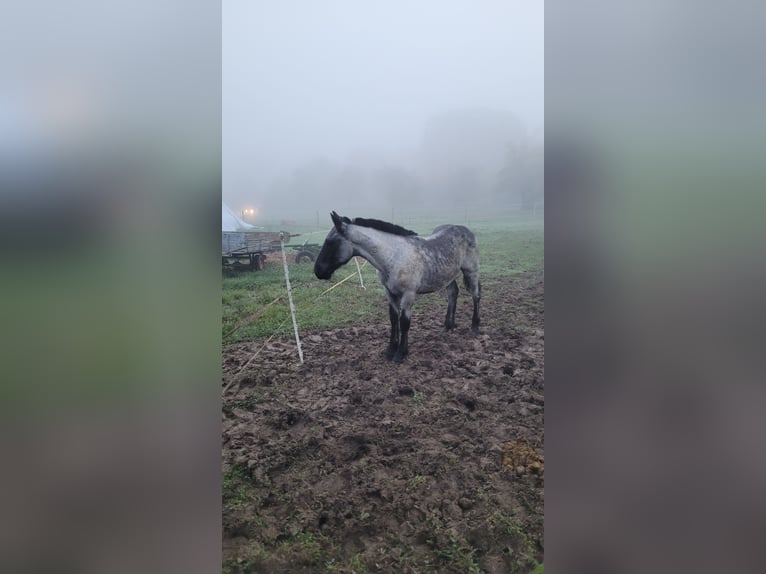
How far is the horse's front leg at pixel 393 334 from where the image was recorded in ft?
8.85

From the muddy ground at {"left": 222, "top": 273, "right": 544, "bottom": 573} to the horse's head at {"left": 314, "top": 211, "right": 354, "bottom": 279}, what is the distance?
440 mm

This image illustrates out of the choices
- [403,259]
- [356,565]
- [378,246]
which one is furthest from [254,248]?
[356,565]

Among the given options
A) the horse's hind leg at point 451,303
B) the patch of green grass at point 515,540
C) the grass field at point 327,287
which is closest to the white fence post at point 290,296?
the grass field at point 327,287

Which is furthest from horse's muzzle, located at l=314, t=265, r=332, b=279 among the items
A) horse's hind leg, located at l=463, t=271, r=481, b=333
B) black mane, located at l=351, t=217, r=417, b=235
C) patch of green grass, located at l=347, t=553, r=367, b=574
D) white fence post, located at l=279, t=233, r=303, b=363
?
patch of green grass, located at l=347, t=553, r=367, b=574

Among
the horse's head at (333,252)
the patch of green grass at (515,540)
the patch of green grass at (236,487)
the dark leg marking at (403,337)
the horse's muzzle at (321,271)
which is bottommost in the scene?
the patch of green grass at (515,540)

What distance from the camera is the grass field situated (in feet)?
8.21

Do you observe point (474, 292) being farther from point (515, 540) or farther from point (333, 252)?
point (515, 540)

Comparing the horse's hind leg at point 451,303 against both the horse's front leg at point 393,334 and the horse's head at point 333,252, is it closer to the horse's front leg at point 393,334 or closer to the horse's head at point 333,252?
the horse's front leg at point 393,334

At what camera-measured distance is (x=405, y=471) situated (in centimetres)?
238

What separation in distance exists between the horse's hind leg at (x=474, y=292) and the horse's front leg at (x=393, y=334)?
55cm

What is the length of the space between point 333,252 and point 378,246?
0.32m

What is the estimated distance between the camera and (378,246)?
108 inches
